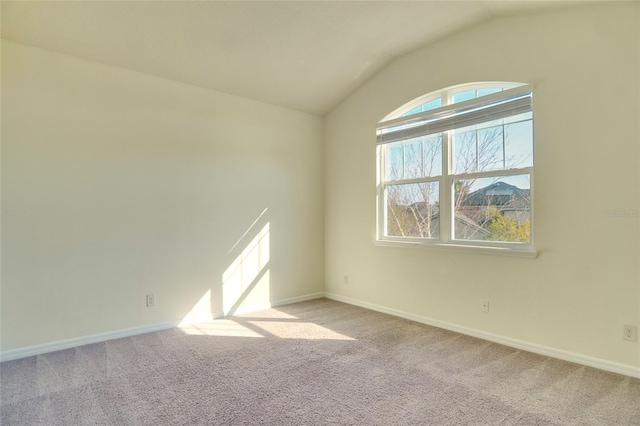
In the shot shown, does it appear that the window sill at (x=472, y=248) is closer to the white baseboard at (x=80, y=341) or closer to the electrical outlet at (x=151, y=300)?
the white baseboard at (x=80, y=341)

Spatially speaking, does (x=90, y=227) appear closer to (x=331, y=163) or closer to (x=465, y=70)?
(x=331, y=163)

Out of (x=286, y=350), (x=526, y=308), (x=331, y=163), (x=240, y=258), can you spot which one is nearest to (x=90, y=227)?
(x=240, y=258)

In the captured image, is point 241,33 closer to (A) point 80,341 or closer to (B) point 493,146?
(B) point 493,146

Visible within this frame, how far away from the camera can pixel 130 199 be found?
3.12m

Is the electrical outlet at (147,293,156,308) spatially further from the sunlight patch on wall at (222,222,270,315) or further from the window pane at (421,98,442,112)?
the window pane at (421,98,442,112)

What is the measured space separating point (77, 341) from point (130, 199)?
127cm

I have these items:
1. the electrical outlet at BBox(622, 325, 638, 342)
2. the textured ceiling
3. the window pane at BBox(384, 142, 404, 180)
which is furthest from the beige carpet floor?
the textured ceiling

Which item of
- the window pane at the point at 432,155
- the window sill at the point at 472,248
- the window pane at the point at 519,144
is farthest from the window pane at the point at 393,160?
the window pane at the point at 519,144

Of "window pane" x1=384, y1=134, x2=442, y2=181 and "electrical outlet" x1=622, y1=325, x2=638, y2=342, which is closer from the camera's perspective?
"electrical outlet" x1=622, y1=325, x2=638, y2=342

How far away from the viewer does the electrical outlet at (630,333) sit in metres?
2.34

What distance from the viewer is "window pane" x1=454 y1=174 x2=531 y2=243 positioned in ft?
9.53

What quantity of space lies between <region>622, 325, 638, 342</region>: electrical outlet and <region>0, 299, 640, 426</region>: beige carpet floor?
266 millimetres

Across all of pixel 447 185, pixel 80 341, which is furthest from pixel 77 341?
pixel 447 185

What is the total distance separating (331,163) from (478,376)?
9.93ft
